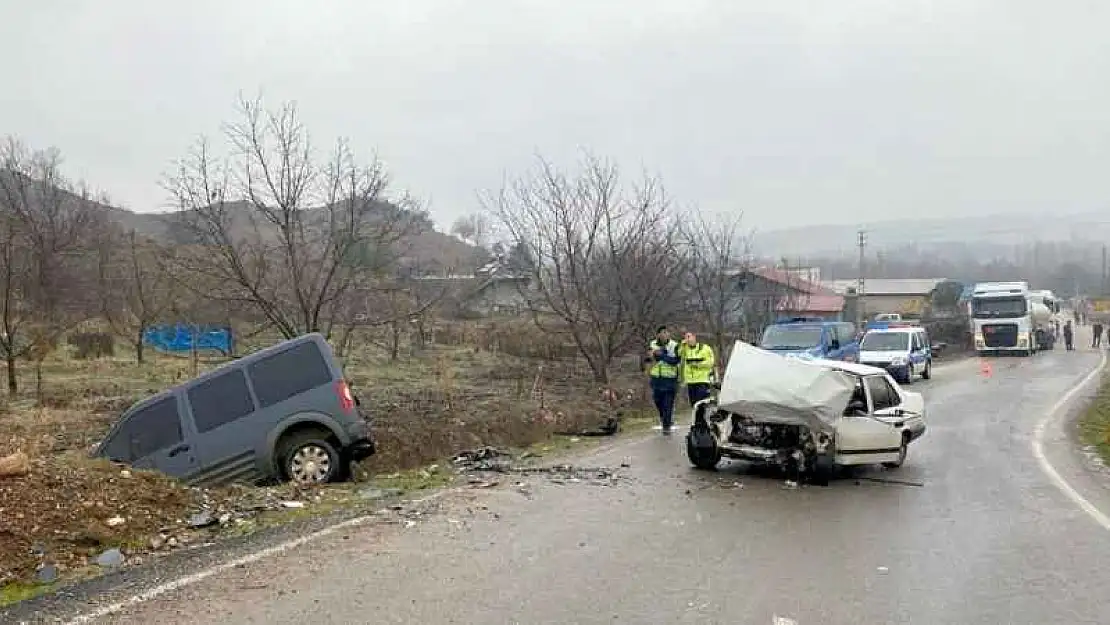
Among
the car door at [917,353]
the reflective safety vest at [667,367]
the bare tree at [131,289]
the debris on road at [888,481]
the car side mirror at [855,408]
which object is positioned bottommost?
the car door at [917,353]

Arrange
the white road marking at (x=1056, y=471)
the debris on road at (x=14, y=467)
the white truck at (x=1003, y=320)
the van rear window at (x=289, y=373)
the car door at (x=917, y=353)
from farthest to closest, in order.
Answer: the white truck at (x=1003, y=320) → the car door at (x=917, y=353) → the van rear window at (x=289, y=373) → the white road marking at (x=1056, y=471) → the debris on road at (x=14, y=467)

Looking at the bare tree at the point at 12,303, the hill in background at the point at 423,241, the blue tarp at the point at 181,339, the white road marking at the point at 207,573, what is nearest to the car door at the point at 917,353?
the hill in background at the point at 423,241

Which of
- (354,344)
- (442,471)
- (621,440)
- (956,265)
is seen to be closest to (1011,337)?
(354,344)

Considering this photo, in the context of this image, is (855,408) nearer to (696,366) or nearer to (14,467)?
(696,366)

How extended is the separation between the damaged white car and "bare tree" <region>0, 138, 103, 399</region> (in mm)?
21525

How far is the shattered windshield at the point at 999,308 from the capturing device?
153 feet

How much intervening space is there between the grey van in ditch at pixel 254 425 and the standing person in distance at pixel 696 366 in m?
5.85

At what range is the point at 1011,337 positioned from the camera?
4653cm

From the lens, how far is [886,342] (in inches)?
1217

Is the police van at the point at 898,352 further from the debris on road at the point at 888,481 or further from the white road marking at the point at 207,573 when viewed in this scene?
the white road marking at the point at 207,573

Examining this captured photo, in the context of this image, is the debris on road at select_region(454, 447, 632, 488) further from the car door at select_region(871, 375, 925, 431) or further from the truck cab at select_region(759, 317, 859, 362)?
the truck cab at select_region(759, 317, 859, 362)

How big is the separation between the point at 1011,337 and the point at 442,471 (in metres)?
41.7

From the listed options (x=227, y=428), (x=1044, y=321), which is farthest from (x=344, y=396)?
(x=1044, y=321)

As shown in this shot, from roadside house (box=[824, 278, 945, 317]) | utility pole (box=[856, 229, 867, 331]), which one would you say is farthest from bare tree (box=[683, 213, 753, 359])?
roadside house (box=[824, 278, 945, 317])
